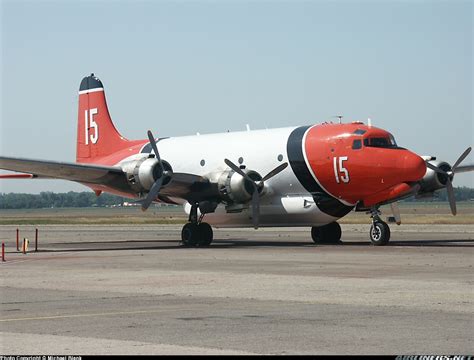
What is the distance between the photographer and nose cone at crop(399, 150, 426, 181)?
30.9m

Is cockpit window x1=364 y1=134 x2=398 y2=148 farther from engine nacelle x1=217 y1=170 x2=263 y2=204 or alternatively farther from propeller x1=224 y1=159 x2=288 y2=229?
engine nacelle x1=217 y1=170 x2=263 y2=204

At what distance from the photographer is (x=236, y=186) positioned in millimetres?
33406

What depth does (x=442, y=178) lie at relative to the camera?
3447cm

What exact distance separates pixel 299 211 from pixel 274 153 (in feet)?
7.73

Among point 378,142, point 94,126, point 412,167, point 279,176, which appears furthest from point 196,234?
point 94,126

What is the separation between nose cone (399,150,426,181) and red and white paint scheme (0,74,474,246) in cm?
3

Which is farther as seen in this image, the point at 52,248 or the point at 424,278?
the point at 52,248

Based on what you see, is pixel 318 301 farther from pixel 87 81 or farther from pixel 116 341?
pixel 87 81

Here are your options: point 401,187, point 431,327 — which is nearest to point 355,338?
point 431,327

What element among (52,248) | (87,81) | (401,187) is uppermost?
(87,81)

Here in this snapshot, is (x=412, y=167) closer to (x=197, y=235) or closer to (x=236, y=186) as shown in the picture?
(x=236, y=186)

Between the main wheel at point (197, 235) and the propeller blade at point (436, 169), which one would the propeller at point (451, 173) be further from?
the main wheel at point (197, 235)

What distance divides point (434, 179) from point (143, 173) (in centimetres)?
1055

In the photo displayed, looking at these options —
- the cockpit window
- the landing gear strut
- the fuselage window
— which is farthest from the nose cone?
the landing gear strut
